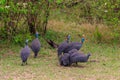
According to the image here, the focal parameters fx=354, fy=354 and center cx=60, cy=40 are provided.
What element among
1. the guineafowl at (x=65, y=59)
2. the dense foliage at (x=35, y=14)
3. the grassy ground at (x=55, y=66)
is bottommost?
the grassy ground at (x=55, y=66)

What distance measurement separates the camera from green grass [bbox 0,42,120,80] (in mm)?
7809

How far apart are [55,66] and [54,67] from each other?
143 mm

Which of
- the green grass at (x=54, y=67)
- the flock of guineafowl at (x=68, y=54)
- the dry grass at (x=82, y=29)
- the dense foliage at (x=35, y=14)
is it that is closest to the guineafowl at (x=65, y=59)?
the flock of guineafowl at (x=68, y=54)

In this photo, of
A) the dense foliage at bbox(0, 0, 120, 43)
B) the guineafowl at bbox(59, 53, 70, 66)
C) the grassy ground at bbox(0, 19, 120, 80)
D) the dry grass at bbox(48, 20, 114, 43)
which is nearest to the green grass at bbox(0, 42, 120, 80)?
the grassy ground at bbox(0, 19, 120, 80)

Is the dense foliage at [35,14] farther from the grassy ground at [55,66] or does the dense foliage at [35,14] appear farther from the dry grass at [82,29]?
the grassy ground at [55,66]

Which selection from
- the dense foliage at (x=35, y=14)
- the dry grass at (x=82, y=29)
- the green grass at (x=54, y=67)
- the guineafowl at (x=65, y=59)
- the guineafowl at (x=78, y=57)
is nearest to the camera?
the green grass at (x=54, y=67)

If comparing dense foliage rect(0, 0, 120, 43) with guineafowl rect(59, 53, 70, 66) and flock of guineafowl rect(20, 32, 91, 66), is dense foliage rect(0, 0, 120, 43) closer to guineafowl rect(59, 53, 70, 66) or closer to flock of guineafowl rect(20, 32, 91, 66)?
flock of guineafowl rect(20, 32, 91, 66)

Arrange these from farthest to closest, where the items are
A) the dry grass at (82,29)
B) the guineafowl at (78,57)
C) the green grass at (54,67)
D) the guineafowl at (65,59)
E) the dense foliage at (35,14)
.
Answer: the dry grass at (82,29)
the dense foliage at (35,14)
the guineafowl at (65,59)
the guineafowl at (78,57)
the green grass at (54,67)

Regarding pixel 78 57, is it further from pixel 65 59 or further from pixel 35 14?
pixel 35 14

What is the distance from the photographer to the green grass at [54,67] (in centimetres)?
781

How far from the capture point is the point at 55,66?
8867 millimetres

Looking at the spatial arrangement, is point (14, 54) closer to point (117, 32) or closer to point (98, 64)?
point (98, 64)

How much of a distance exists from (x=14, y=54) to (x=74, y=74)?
9.59 ft

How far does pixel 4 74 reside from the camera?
26.0ft
